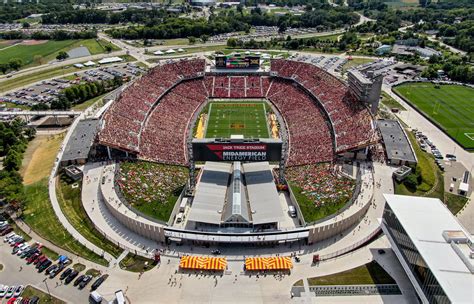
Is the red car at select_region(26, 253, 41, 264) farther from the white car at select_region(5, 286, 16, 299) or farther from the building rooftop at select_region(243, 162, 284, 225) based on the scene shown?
the building rooftop at select_region(243, 162, 284, 225)

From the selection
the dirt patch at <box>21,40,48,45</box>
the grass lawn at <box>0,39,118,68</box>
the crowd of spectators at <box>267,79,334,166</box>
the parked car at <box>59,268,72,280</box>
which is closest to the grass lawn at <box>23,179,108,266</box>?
the parked car at <box>59,268,72,280</box>

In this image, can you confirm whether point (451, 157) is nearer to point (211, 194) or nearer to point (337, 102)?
point (337, 102)

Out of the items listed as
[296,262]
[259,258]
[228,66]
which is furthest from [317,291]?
[228,66]

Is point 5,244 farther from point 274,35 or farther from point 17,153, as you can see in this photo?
A: point 274,35

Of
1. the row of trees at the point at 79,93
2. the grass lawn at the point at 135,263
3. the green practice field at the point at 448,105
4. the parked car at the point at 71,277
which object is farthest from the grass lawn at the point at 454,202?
the row of trees at the point at 79,93

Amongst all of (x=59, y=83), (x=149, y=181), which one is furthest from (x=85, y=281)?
(x=59, y=83)

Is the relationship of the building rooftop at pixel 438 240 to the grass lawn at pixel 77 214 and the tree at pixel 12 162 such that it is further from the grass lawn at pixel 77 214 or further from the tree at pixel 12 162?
the tree at pixel 12 162
